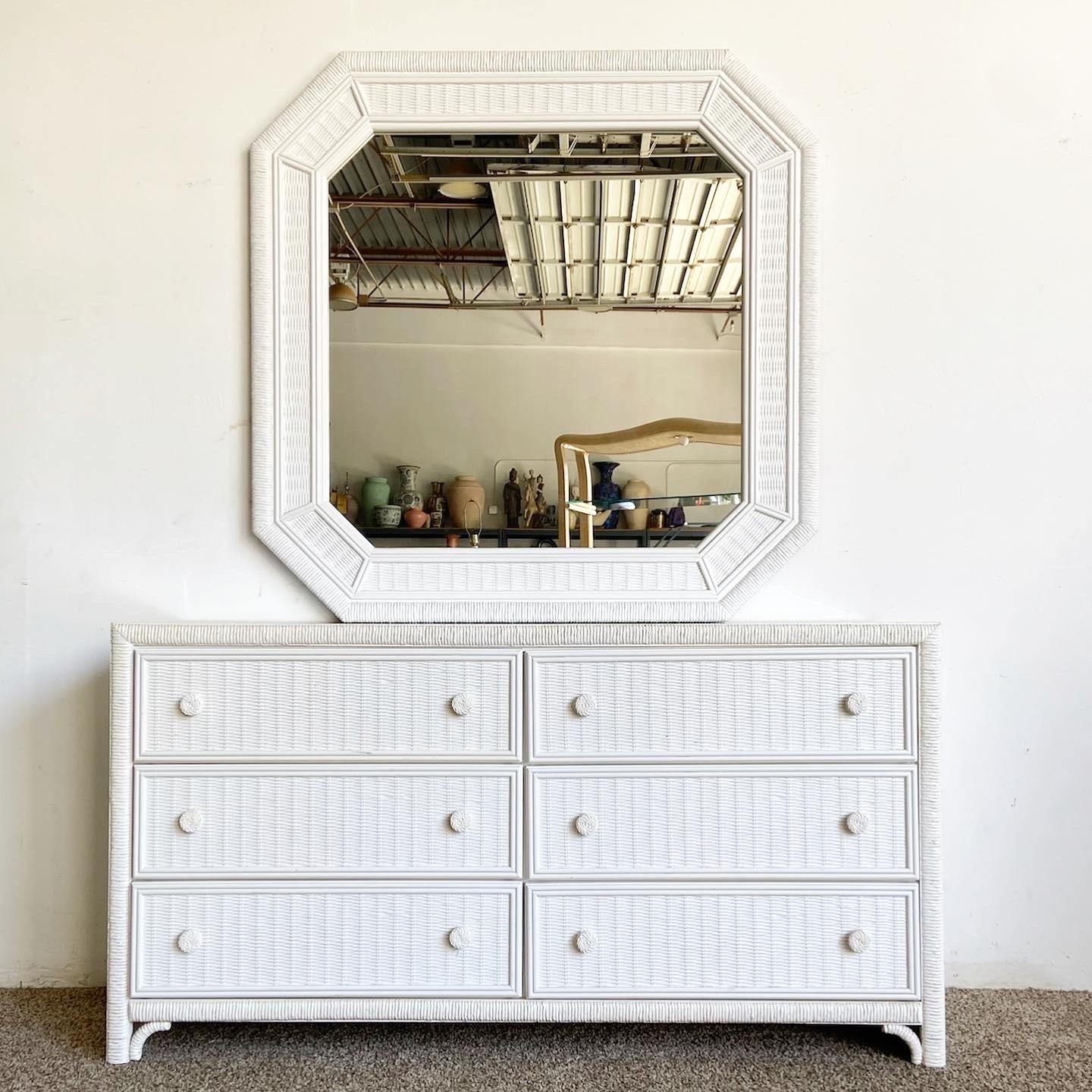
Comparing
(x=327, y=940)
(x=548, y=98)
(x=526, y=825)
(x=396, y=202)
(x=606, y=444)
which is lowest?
(x=327, y=940)

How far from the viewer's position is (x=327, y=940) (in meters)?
1.72

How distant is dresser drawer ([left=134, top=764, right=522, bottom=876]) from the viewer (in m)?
1.72

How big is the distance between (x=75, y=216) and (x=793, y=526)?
5.86 ft

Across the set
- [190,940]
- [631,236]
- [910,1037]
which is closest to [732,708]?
[910,1037]

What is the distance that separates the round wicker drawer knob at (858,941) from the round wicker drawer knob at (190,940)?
1.27 meters

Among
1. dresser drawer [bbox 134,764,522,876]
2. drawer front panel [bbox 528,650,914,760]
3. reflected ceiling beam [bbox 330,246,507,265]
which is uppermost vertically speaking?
reflected ceiling beam [bbox 330,246,507,265]

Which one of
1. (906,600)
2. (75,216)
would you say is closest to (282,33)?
(75,216)

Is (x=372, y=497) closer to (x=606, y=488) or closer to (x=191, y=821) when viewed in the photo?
(x=606, y=488)

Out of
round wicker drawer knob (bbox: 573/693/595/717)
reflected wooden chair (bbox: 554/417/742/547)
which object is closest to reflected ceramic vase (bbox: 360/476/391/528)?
reflected wooden chair (bbox: 554/417/742/547)

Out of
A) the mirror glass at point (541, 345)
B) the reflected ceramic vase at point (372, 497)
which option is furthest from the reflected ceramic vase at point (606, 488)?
the reflected ceramic vase at point (372, 497)

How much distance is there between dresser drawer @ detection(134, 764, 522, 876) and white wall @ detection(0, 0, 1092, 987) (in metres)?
→ 0.41

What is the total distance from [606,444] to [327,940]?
1.17 metres

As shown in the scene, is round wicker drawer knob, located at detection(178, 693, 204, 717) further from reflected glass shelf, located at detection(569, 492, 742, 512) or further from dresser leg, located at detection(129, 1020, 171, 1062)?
reflected glass shelf, located at detection(569, 492, 742, 512)

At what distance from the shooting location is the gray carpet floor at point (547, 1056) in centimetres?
167
